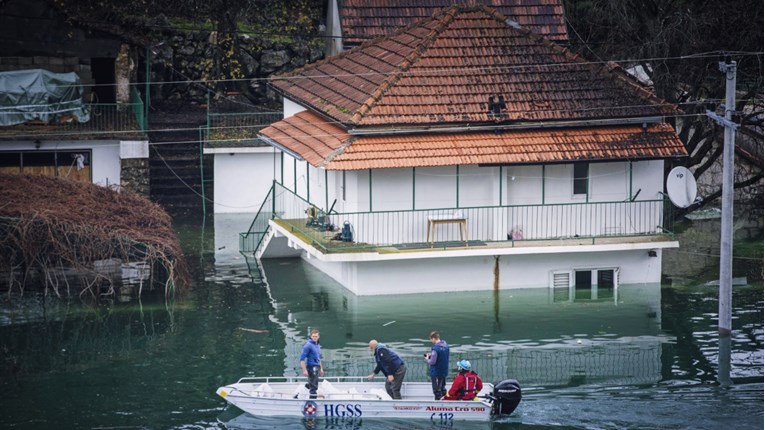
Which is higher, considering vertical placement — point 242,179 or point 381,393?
point 242,179

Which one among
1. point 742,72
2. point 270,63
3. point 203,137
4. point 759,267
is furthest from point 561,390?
point 270,63

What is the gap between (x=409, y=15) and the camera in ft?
148

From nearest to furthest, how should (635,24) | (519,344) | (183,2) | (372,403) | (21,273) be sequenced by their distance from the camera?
(372,403) < (519,344) < (21,273) < (635,24) < (183,2)

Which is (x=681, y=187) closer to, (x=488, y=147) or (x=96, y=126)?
(x=488, y=147)

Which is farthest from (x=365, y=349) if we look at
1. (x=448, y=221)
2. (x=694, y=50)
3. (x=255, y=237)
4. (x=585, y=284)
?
(x=694, y=50)

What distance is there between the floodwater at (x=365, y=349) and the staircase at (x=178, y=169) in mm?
8492

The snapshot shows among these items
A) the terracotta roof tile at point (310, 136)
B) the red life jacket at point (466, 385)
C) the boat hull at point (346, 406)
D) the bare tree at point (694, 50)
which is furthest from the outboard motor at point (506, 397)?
the bare tree at point (694, 50)

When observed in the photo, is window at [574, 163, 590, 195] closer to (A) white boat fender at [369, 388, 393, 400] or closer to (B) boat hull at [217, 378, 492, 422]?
(B) boat hull at [217, 378, 492, 422]

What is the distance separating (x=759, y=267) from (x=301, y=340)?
14845 mm

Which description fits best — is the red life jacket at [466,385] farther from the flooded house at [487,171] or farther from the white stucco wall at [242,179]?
the white stucco wall at [242,179]

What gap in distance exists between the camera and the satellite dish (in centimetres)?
3569

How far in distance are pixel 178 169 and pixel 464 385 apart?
24199 millimetres

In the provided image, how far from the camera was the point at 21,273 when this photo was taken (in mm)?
35688

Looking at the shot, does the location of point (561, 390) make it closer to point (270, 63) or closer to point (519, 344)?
point (519, 344)
